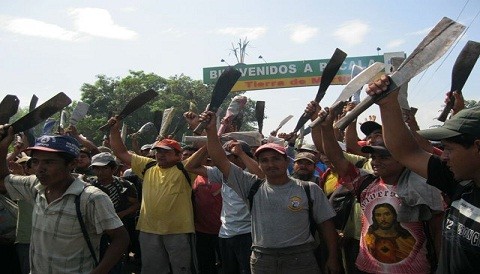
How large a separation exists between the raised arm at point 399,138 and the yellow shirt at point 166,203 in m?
3.22

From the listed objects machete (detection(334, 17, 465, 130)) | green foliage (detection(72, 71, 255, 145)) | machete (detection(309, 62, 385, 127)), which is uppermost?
machete (detection(334, 17, 465, 130))

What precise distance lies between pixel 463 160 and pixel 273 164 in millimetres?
1879

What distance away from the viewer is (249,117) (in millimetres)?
34562

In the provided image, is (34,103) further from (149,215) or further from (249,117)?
(249,117)

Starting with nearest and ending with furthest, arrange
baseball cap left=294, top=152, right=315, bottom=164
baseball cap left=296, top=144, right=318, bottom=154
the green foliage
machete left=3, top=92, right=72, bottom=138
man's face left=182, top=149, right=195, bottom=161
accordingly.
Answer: machete left=3, top=92, right=72, bottom=138, baseball cap left=294, top=152, right=315, bottom=164, baseball cap left=296, top=144, right=318, bottom=154, man's face left=182, top=149, right=195, bottom=161, the green foliage

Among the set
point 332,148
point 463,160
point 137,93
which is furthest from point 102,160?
point 137,93

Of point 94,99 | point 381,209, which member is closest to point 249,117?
point 94,99

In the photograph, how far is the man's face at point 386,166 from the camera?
3346 mm

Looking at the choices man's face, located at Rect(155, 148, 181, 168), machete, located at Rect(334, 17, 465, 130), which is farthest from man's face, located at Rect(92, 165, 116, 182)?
machete, located at Rect(334, 17, 465, 130)

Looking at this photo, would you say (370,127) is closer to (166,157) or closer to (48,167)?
(166,157)

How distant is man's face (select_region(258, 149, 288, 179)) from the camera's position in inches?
151

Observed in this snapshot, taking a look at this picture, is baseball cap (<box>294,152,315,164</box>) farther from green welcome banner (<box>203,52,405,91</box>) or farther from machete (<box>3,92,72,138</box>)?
green welcome banner (<box>203,52,405,91</box>)

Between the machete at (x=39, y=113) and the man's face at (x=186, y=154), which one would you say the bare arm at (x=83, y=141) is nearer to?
the man's face at (x=186, y=154)

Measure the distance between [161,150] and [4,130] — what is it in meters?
2.26
